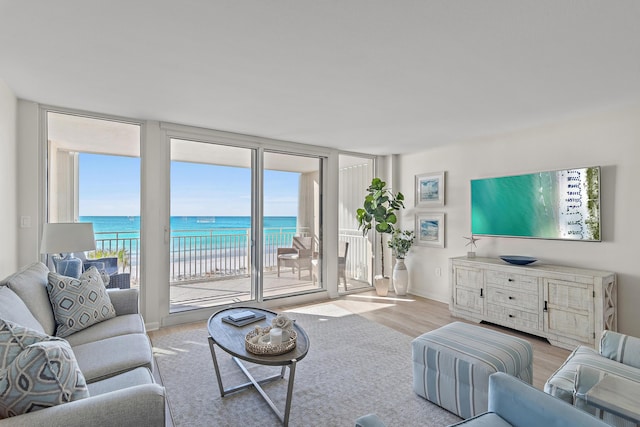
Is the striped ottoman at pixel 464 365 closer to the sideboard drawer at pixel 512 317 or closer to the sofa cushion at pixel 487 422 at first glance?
the sofa cushion at pixel 487 422

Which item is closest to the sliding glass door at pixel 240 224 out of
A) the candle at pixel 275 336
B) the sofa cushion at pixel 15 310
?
the sofa cushion at pixel 15 310

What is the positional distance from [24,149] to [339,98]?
121 inches

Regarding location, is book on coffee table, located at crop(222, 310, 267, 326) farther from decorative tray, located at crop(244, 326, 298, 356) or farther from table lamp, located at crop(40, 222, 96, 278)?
table lamp, located at crop(40, 222, 96, 278)

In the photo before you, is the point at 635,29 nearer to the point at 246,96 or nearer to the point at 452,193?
the point at 246,96

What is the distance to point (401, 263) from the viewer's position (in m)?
5.18

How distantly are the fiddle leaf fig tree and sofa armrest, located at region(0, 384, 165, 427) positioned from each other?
4134 millimetres

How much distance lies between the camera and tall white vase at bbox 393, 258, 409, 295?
16.8ft

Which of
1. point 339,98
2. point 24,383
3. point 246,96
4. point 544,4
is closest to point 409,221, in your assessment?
point 339,98

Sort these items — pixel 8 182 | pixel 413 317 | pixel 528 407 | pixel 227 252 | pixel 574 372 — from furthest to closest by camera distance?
pixel 227 252 → pixel 413 317 → pixel 8 182 → pixel 574 372 → pixel 528 407

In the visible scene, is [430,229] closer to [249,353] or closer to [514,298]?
[514,298]

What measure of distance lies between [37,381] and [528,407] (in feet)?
6.40

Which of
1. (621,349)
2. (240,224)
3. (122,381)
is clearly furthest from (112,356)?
(621,349)

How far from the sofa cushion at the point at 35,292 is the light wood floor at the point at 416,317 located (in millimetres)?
2781

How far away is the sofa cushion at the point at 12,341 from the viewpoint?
3.82 ft
